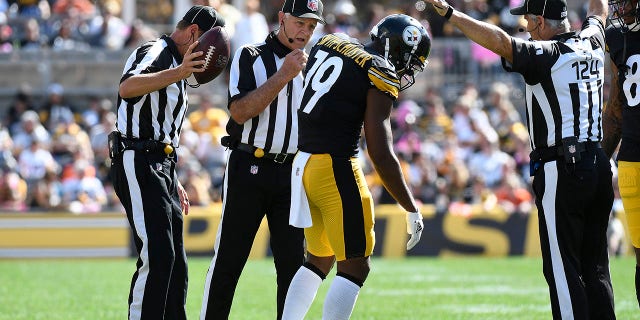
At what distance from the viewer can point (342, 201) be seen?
567 centimetres

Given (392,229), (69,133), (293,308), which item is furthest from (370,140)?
(69,133)

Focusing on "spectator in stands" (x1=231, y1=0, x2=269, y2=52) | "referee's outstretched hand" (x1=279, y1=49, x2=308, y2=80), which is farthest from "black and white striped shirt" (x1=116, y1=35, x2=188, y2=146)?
"spectator in stands" (x1=231, y1=0, x2=269, y2=52)

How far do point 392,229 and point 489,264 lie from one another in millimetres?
1746

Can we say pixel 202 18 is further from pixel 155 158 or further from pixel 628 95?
pixel 628 95

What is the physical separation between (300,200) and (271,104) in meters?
0.80

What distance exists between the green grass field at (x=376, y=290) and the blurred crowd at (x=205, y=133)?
1384 mm

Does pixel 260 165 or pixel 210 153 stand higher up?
pixel 260 165

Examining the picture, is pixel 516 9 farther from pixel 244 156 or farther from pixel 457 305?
pixel 457 305

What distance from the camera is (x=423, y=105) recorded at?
1833 cm

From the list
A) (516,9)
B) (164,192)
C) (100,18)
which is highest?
(100,18)

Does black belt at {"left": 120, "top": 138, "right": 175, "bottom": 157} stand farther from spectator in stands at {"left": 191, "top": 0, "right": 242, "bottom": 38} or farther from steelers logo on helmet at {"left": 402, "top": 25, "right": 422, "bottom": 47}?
spectator in stands at {"left": 191, "top": 0, "right": 242, "bottom": 38}

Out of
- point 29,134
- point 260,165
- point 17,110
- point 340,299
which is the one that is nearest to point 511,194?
point 29,134

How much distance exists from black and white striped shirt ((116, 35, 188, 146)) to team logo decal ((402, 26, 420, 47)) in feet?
4.52

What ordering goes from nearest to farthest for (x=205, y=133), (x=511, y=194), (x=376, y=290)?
(x=376, y=290)
(x=511, y=194)
(x=205, y=133)
